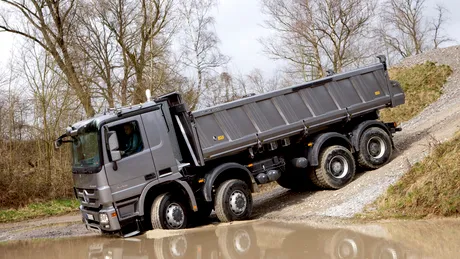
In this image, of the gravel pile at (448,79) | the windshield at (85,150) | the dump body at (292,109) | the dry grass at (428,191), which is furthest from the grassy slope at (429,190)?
the gravel pile at (448,79)

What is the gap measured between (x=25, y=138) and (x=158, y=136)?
12.6m

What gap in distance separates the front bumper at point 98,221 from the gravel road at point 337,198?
5.27 ft

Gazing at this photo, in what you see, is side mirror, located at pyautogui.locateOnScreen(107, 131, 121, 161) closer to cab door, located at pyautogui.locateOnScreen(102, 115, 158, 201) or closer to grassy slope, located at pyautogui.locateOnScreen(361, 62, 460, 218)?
cab door, located at pyautogui.locateOnScreen(102, 115, 158, 201)

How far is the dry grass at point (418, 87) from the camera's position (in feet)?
69.5

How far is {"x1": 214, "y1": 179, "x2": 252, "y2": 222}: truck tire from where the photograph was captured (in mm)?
10062

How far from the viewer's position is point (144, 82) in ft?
74.0

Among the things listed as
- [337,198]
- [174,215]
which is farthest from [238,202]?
[337,198]

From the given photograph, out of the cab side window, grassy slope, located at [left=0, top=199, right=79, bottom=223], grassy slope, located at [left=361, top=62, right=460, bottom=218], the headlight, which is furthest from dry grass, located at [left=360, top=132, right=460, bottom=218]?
grassy slope, located at [left=0, top=199, right=79, bottom=223]

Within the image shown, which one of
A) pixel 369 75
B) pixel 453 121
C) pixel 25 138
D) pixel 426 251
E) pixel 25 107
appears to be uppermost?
pixel 25 107

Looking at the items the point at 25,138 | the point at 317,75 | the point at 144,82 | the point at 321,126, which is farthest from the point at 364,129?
the point at 317,75

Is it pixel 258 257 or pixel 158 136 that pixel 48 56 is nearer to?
pixel 158 136

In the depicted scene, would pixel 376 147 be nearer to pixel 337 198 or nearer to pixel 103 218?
pixel 337 198

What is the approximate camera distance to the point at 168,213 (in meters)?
9.75

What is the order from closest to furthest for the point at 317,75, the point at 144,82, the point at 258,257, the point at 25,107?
the point at 258,257 < the point at 25,107 < the point at 144,82 < the point at 317,75
